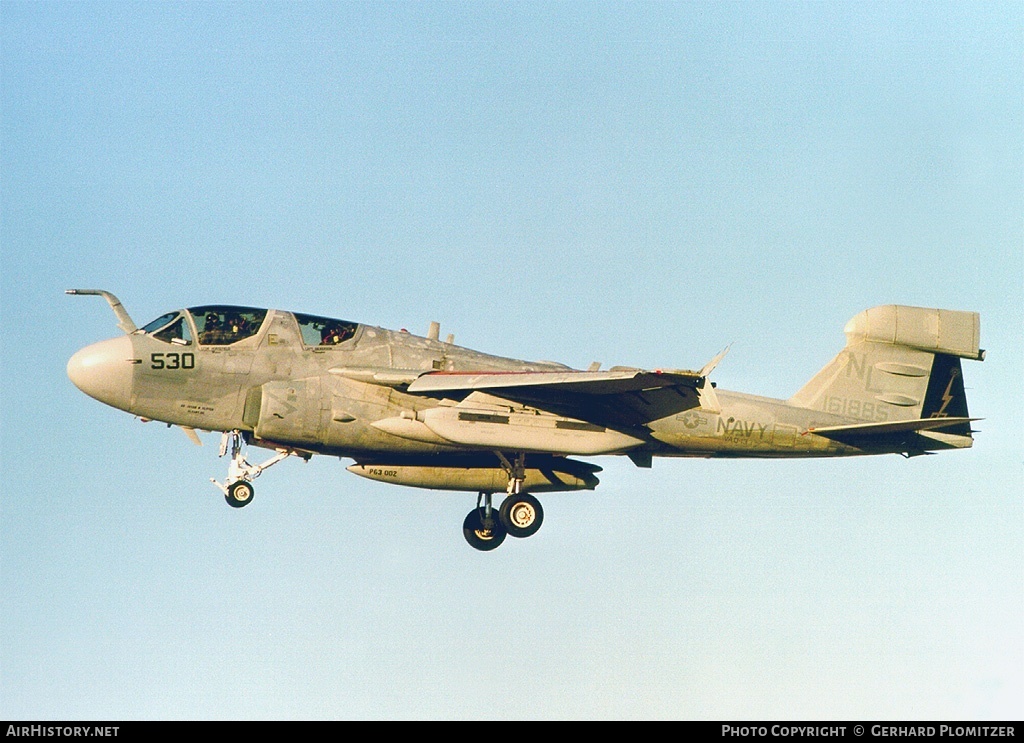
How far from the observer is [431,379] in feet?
79.7

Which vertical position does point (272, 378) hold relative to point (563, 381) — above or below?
below

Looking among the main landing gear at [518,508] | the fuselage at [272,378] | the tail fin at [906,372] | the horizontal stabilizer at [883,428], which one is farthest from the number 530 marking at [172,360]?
the horizontal stabilizer at [883,428]

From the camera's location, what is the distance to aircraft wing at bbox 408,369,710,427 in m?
23.4

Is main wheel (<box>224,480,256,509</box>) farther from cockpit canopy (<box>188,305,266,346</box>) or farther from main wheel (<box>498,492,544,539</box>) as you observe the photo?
main wheel (<box>498,492,544,539</box>)

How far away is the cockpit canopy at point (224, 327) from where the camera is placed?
24828mm

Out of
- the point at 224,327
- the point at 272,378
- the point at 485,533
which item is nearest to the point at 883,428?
the point at 485,533

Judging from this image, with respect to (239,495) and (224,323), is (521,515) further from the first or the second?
(224,323)

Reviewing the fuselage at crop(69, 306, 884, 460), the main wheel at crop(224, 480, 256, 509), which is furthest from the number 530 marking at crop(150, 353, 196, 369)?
the main wheel at crop(224, 480, 256, 509)

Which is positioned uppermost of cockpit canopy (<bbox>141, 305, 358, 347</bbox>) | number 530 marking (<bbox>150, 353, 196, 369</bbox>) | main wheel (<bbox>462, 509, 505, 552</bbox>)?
cockpit canopy (<bbox>141, 305, 358, 347</bbox>)

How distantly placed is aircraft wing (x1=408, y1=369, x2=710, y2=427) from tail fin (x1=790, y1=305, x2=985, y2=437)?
135 inches

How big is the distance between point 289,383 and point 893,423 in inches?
420

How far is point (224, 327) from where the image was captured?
24953 millimetres

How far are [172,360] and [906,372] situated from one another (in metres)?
13.5
